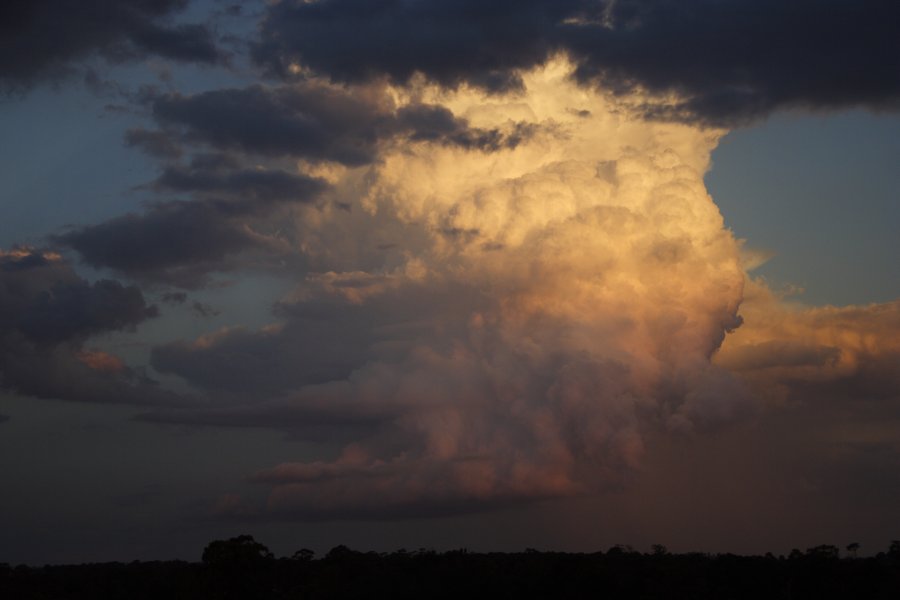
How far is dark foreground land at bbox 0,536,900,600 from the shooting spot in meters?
123

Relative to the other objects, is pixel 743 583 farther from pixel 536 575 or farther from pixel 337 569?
pixel 337 569

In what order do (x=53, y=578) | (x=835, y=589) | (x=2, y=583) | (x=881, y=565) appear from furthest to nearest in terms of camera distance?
1. (x=53, y=578)
2. (x=2, y=583)
3. (x=881, y=565)
4. (x=835, y=589)

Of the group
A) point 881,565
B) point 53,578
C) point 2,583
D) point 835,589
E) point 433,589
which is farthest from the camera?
point 53,578

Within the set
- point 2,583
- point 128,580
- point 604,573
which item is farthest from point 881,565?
point 2,583

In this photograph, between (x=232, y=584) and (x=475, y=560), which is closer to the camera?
(x=232, y=584)

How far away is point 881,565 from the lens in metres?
129

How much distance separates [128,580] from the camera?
167 meters

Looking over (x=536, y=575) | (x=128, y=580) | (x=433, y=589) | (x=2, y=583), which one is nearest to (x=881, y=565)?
(x=536, y=575)

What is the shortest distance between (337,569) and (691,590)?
54.2 metres

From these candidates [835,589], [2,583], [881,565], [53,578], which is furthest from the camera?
[53,578]

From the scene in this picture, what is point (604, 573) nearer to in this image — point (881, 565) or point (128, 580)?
point (881, 565)

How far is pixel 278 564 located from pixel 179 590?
29750mm

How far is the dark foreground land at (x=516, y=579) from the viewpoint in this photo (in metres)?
123

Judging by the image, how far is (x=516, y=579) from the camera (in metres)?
136
